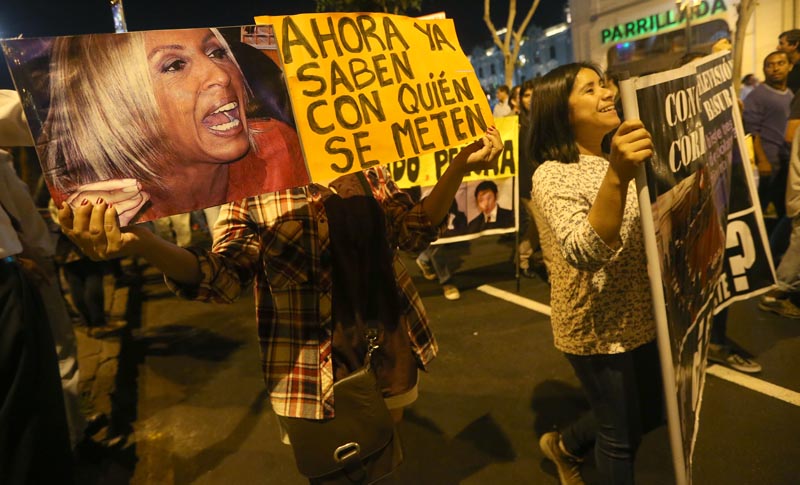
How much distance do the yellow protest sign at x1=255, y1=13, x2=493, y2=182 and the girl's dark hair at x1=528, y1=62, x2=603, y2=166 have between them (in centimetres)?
21

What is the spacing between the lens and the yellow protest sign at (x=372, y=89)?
162cm

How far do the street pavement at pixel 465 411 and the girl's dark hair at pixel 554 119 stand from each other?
5.30 feet

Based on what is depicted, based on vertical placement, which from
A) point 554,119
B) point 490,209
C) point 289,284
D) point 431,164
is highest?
point 554,119

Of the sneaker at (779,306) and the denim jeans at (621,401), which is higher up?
the denim jeans at (621,401)

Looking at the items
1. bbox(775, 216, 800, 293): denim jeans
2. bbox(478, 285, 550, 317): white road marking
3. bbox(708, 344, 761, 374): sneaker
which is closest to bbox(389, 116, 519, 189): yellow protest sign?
bbox(478, 285, 550, 317): white road marking

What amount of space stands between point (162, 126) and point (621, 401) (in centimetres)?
175

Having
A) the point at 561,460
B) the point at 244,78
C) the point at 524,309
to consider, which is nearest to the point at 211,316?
the point at 524,309

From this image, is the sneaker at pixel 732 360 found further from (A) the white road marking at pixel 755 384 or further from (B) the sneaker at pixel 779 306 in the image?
(B) the sneaker at pixel 779 306

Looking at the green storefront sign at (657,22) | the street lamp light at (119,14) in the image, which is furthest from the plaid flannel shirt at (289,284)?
the green storefront sign at (657,22)

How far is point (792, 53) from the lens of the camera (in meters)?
5.39

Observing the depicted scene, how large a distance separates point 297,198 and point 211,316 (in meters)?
4.47

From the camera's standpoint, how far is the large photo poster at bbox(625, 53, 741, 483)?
1440mm

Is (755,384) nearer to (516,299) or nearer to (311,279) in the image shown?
(516,299)

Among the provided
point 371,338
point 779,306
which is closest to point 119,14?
point 371,338
